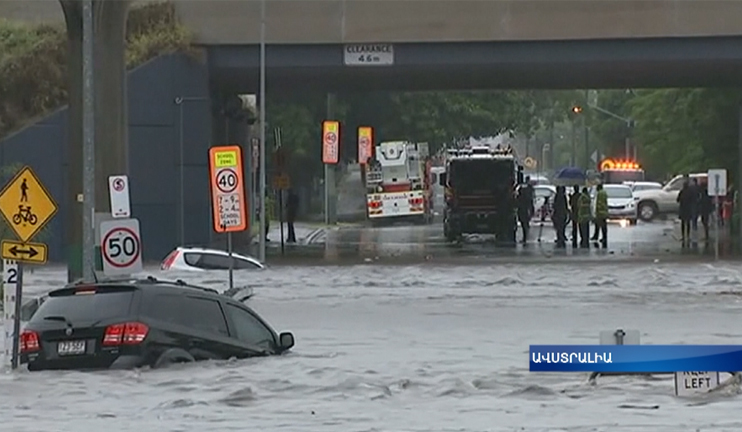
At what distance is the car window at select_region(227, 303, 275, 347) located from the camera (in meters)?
19.0

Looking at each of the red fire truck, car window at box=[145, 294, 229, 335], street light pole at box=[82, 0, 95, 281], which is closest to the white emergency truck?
the red fire truck

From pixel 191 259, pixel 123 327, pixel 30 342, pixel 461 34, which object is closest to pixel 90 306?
pixel 123 327

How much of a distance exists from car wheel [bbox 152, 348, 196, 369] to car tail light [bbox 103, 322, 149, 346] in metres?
0.39

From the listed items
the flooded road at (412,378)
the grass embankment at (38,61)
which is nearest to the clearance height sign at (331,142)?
the grass embankment at (38,61)

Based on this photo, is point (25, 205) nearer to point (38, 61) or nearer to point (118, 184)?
point (118, 184)

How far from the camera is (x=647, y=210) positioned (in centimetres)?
7719

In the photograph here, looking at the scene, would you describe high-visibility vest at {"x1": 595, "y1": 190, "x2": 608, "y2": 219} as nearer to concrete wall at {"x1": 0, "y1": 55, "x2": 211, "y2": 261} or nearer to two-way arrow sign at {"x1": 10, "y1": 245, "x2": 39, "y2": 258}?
concrete wall at {"x1": 0, "y1": 55, "x2": 211, "y2": 261}

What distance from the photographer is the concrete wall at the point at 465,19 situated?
4072 cm

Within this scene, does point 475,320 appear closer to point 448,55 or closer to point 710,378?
point 710,378

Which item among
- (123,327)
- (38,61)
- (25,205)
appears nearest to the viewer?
(123,327)

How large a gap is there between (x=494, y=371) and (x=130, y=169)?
2395 cm

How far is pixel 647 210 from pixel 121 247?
5463 centimetres

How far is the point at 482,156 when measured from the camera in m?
54.5
